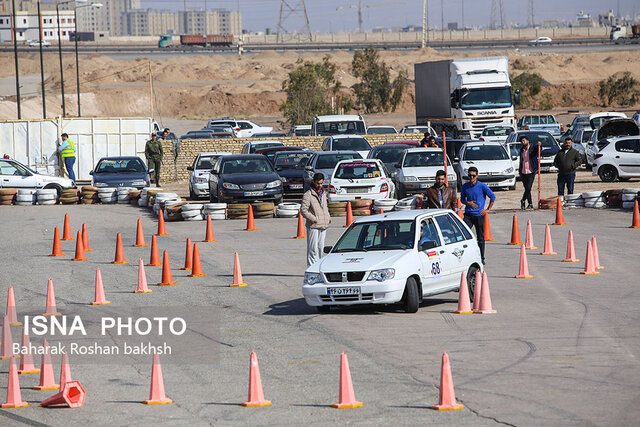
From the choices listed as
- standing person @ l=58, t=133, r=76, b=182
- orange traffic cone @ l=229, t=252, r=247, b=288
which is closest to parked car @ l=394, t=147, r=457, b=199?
orange traffic cone @ l=229, t=252, r=247, b=288

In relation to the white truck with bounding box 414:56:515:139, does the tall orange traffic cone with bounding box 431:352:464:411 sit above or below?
below

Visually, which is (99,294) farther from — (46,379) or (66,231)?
(66,231)

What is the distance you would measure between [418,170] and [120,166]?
10.4 meters

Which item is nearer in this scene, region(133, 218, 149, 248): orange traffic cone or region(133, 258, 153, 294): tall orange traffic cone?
region(133, 258, 153, 294): tall orange traffic cone

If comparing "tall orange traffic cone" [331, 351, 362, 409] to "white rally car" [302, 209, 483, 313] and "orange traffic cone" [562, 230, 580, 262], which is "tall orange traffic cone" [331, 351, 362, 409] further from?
"orange traffic cone" [562, 230, 580, 262]

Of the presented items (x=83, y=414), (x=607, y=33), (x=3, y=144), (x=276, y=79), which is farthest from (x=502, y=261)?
(x=607, y=33)

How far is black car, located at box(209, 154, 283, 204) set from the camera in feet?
97.8

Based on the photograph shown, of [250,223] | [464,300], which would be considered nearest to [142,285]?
[464,300]

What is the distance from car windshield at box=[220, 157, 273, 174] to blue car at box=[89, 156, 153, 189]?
440 centimetres

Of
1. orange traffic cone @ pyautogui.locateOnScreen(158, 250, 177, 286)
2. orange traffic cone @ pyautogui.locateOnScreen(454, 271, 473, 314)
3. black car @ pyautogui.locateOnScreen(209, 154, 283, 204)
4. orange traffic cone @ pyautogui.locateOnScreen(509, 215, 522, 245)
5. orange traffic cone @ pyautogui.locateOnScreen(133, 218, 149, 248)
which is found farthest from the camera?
black car @ pyautogui.locateOnScreen(209, 154, 283, 204)

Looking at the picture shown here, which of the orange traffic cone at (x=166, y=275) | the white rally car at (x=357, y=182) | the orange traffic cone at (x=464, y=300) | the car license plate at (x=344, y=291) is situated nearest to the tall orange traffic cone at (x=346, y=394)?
the car license plate at (x=344, y=291)

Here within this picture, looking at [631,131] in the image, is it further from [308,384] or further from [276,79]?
[276,79]

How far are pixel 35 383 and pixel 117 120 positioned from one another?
110ft

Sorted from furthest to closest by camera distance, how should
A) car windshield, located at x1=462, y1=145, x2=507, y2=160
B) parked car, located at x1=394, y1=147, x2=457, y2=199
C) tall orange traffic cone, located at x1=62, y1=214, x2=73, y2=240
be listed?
car windshield, located at x1=462, y1=145, x2=507, y2=160
parked car, located at x1=394, y1=147, x2=457, y2=199
tall orange traffic cone, located at x1=62, y1=214, x2=73, y2=240
